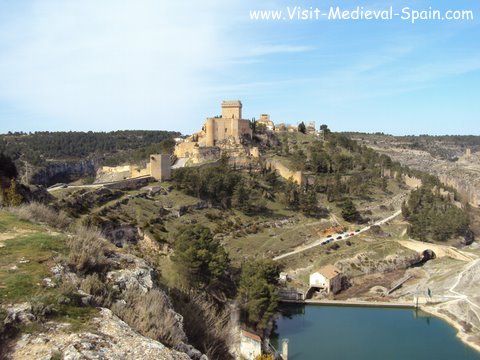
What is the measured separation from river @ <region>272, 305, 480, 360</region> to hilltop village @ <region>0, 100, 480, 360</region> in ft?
3.25

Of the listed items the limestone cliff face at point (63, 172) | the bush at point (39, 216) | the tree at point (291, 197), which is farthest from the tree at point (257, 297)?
the limestone cliff face at point (63, 172)

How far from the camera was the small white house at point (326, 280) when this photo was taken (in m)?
35.2

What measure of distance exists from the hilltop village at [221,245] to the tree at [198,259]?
0.08 meters

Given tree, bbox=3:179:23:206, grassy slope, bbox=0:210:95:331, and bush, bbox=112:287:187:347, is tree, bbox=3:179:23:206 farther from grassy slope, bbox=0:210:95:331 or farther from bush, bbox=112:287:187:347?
bush, bbox=112:287:187:347

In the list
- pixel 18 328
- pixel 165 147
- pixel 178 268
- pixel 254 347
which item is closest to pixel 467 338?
pixel 254 347

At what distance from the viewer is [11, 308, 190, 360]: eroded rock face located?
5070mm

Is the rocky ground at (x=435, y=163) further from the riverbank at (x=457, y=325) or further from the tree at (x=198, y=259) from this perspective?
the tree at (x=198, y=259)

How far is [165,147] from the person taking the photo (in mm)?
62062

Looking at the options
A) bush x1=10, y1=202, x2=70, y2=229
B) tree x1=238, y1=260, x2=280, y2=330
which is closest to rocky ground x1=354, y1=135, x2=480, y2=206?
tree x1=238, y1=260, x2=280, y2=330

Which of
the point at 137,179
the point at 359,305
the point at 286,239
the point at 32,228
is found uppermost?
the point at 32,228

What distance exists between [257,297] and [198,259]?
3967 millimetres

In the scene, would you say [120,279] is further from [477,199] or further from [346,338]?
[477,199]

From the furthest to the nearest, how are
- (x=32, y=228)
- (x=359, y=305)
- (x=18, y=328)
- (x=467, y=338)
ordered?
(x=359, y=305), (x=467, y=338), (x=32, y=228), (x=18, y=328)

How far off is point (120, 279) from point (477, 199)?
257 feet
